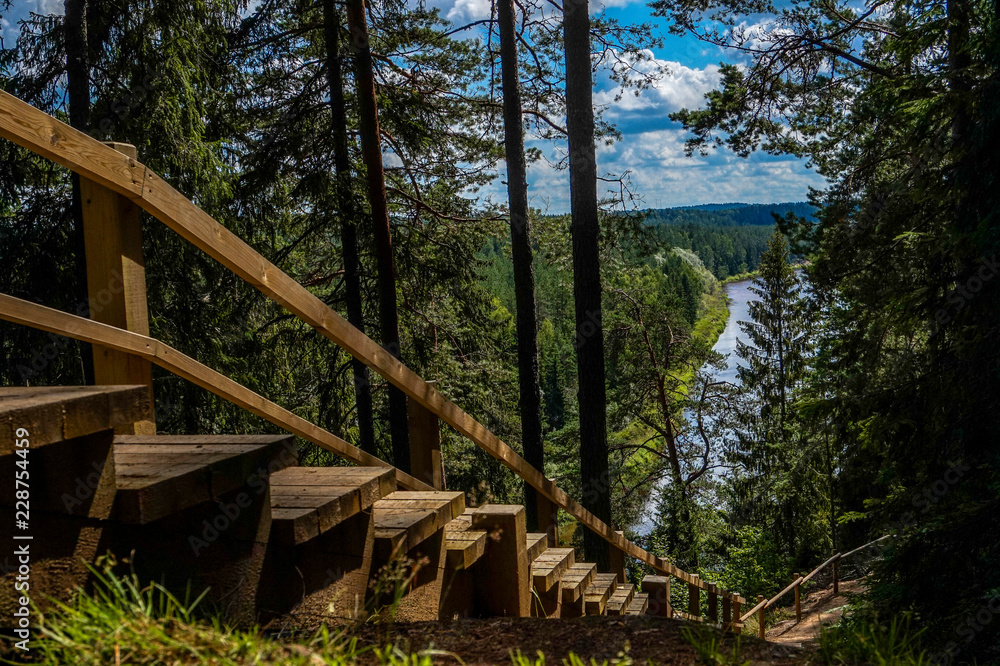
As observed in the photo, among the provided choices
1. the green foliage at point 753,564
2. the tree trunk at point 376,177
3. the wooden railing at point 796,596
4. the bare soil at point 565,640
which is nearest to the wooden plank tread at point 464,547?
the bare soil at point 565,640

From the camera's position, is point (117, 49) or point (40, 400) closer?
point (40, 400)

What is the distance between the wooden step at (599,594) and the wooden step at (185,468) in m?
3.54

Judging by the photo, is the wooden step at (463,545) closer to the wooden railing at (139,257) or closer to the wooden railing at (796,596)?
the wooden railing at (139,257)

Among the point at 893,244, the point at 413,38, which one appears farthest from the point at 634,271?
the point at 413,38

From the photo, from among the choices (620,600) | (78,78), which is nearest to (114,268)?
(620,600)

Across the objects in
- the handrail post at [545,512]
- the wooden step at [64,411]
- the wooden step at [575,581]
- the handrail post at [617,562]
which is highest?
the wooden step at [64,411]

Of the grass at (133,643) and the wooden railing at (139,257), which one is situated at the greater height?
the wooden railing at (139,257)

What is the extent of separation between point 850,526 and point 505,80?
18.5 m

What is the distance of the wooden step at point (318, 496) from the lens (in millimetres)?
2305

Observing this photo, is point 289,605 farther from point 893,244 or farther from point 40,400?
point 893,244

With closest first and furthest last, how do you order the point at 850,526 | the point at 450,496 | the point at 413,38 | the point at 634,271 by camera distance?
the point at 450,496, the point at 413,38, the point at 634,271, the point at 850,526

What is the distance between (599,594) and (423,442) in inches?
89.7

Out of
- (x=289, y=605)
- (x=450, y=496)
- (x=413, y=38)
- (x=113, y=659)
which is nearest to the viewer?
(x=113, y=659)

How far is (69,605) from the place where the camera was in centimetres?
174
